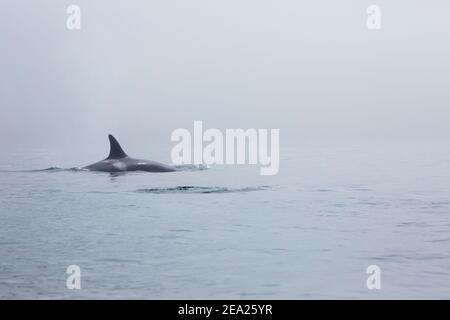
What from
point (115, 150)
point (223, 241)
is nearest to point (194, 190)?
point (115, 150)

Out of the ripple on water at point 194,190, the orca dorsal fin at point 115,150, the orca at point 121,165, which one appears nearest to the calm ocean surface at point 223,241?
the ripple on water at point 194,190

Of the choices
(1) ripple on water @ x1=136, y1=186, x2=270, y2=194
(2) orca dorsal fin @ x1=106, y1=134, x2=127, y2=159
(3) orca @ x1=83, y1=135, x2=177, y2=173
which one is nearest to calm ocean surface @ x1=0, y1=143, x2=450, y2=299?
(1) ripple on water @ x1=136, y1=186, x2=270, y2=194

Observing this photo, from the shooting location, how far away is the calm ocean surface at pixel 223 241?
1260 centimetres

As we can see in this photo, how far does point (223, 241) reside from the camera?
17250 mm

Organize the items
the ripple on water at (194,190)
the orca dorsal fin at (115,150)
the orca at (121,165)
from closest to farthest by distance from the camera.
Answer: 1. the ripple on water at (194,190)
2. the orca dorsal fin at (115,150)
3. the orca at (121,165)

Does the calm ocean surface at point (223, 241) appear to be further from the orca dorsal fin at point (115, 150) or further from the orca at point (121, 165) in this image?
the orca at point (121, 165)

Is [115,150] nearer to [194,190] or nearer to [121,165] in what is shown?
[121,165]

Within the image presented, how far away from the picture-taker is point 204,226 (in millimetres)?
19562

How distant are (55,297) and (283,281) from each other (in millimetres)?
3790

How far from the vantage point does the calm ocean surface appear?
12602 millimetres

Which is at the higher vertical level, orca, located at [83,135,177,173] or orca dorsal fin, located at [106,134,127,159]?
orca dorsal fin, located at [106,134,127,159]

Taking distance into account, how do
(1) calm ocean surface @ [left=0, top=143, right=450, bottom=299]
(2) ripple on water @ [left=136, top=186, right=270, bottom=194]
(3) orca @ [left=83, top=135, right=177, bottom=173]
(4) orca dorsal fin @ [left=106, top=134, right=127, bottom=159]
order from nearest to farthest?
(1) calm ocean surface @ [left=0, top=143, right=450, bottom=299] < (2) ripple on water @ [left=136, top=186, right=270, bottom=194] < (4) orca dorsal fin @ [left=106, top=134, right=127, bottom=159] < (3) orca @ [left=83, top=135, right=177, bottom=173]

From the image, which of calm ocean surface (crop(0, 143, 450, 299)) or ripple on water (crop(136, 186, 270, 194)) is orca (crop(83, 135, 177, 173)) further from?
ripple on water (crop(136, 186, 270, 194))
